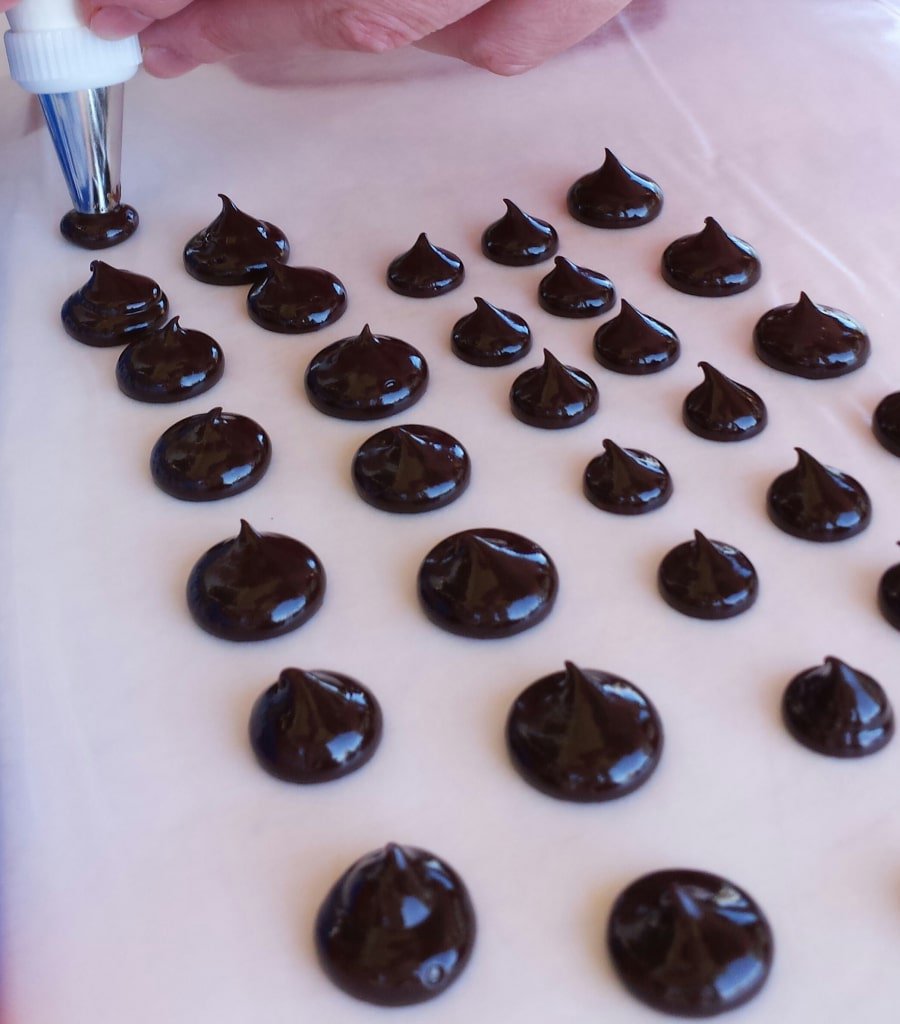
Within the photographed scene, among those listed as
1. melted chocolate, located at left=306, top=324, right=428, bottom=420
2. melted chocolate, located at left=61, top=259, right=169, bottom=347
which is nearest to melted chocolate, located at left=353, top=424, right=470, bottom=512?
melted chocolate, located at left=306, top=324, right=428, bottom=420

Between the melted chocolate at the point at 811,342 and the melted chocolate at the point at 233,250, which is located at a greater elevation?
the melted chocolate at the point at 811,342

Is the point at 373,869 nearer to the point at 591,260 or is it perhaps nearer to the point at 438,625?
the point at 438,625

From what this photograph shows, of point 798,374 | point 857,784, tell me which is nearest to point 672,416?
point 798,374

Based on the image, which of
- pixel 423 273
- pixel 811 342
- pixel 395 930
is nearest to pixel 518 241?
pixel 423 273

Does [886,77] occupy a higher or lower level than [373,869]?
higher

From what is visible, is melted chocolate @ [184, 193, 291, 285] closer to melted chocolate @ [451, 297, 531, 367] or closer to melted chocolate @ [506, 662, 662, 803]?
melted chocolate @ [451, 297, 531, 367]

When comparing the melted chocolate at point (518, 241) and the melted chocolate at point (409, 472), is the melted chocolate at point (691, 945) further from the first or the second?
the melted chocolate at point (518, 241)

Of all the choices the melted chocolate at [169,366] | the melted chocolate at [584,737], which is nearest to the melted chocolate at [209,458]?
the melted chocolate at [169,366]
